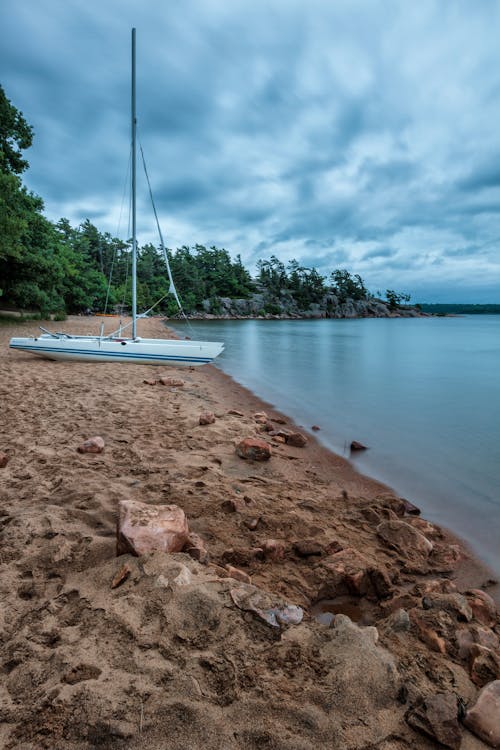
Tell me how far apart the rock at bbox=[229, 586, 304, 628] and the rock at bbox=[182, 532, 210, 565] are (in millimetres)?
419

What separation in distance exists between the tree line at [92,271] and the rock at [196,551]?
1388 centimetres

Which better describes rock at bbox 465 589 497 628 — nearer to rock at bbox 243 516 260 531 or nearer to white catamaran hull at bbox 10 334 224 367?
rock at bbox 243 516 260 531

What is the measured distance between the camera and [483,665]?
1.88m

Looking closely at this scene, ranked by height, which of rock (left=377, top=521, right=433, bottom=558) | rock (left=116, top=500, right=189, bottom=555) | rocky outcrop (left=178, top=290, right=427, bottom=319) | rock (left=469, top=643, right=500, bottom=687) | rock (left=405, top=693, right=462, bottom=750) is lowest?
rock (left=377, top=521, right=433, bottom=558)

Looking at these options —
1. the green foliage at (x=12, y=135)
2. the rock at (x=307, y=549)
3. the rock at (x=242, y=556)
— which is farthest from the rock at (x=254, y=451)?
the green foliage at (x=12, y=135)

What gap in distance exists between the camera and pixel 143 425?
19.2 ft

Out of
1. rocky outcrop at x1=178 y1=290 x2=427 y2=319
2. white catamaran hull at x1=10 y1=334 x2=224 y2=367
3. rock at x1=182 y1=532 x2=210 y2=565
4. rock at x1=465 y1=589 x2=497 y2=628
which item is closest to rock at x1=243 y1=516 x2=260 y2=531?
rock at x1=182 y1=532 x2=210 y2=565

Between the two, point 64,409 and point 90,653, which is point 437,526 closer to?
point 90,653

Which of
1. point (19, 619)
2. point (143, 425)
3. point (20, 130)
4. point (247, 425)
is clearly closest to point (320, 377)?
point (247, 425)

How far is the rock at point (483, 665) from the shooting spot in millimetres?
1841

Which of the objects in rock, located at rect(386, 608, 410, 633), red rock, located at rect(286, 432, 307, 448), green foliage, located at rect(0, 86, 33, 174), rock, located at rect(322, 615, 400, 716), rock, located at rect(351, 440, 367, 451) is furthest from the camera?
green foliage, located at rect(0, 86, 33, 174)

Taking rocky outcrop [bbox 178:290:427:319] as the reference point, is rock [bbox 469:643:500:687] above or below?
below

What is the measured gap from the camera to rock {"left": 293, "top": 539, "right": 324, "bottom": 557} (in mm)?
3012

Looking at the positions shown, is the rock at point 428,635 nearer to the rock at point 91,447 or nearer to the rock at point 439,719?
the rock at point 439,719
